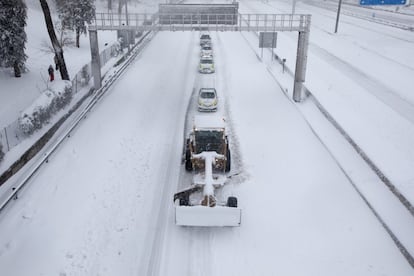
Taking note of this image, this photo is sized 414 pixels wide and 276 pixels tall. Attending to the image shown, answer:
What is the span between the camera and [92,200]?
17484mm

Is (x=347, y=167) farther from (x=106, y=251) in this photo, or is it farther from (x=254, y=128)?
(x=106, y=251)

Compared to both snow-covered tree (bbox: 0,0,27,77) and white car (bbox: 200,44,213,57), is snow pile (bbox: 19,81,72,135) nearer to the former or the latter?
snow-covered tree (bbox: 0,0,27,77)

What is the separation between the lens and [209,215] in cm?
1478

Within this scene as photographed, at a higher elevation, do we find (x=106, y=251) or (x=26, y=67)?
(x=26, y=67)

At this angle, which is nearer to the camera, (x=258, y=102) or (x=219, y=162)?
(x=219, y=162)

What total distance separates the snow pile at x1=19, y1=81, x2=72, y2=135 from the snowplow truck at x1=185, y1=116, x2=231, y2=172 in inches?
365

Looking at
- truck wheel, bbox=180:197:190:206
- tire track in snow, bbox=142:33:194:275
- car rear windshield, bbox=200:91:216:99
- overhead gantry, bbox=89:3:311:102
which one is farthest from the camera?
overhead gantry, bbox=89:3:311:102

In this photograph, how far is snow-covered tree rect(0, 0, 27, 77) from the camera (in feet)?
92.5

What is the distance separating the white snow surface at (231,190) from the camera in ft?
46.4

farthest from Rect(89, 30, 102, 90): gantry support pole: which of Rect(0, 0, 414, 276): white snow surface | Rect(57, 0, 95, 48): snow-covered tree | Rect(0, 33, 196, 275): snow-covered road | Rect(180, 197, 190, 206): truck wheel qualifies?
Rect(180, 197, 190, 206): truck wheel

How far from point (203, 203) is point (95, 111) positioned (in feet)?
51.6

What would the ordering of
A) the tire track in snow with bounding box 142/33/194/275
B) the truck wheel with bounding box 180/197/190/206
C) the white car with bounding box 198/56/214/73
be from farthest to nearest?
the white car with bounding box 198/56/214/73, the truck wheel with bounding box 180/197/190/206, the tire track in snow with bounding box 142/33/194/275

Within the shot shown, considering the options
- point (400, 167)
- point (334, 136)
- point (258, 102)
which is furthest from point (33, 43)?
point (400, 167)

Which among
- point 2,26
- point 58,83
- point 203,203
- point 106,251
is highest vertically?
point 2,26
